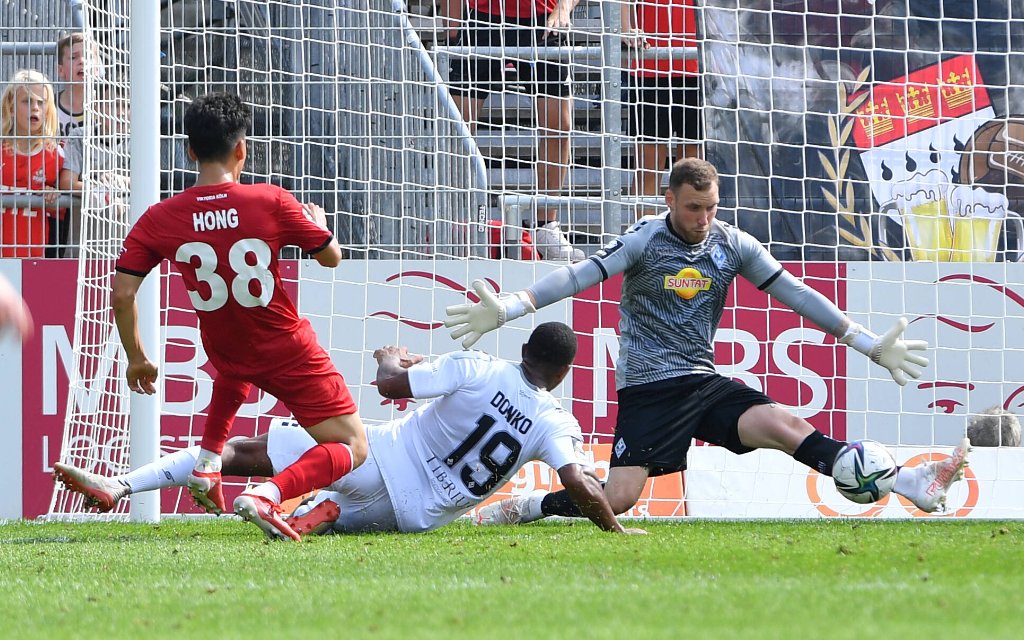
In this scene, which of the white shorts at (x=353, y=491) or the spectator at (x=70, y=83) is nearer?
the white shorts at (x=353, y=491)

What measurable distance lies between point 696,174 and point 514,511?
6.71ft

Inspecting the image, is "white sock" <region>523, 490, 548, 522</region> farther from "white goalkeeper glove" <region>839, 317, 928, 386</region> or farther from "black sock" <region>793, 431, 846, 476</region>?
"white goalkeeper glove" <region>839, 317, 928, 386</region>

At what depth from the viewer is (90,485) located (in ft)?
19.9

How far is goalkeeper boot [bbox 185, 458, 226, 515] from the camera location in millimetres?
6105

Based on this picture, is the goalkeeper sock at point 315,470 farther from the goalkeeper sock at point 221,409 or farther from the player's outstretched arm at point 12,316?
the player's outstretched arm at point 12,316

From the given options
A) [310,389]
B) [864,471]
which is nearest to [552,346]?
[310,389]

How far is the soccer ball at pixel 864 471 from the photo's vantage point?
5.86 metres

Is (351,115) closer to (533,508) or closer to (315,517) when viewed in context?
(533,508)

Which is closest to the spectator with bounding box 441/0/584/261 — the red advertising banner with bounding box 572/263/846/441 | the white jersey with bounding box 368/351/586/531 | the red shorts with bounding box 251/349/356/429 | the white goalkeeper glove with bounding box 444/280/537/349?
the red advertising banner with bounding box 572/263/846/441

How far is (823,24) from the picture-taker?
9125 millimetres

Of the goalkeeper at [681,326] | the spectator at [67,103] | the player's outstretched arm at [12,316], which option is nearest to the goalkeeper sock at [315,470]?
the goalkeeper at [681,326]

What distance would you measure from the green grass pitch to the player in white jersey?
37 cm

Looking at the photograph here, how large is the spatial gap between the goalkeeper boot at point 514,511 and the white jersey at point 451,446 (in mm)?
380

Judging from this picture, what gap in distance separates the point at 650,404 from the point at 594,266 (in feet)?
2.38
